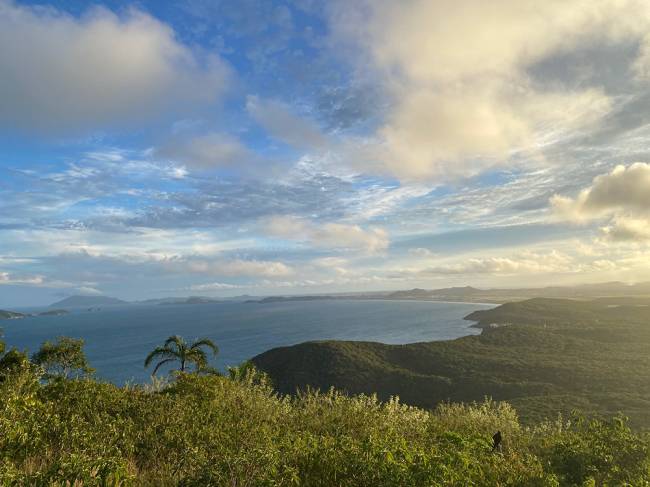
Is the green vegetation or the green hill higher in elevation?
the green vegetation

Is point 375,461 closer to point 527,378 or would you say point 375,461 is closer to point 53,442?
point 53,442

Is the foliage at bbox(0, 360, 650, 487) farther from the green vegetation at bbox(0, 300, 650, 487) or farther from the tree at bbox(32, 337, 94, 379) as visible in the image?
the tree at bbox(32, 337, 94, 379)

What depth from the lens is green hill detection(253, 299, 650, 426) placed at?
7212 centimetres

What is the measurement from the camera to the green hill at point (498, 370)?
237 ft

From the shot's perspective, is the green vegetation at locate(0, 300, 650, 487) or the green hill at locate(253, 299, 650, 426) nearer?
the green vegetation at locate(0, 300, 650, 487)

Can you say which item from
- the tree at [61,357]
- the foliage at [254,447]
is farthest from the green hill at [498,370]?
the foliage at [254,447]

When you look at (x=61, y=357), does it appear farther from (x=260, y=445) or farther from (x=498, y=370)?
(x=498, y=370)

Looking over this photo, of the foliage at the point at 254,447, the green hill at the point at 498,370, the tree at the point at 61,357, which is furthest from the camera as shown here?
the green hill at the point at 498,370

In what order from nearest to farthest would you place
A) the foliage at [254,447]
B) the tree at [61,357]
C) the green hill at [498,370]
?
the foliage at [254,447] → the tree at [61,357] → the green hill at [498,370]

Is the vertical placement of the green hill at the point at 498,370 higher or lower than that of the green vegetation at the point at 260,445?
lower

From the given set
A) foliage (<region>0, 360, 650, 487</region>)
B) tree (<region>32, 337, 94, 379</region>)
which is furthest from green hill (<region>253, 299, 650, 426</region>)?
foliage (<region>0, 360, 650, 487</region>)

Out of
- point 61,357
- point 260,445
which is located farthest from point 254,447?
point 61,357

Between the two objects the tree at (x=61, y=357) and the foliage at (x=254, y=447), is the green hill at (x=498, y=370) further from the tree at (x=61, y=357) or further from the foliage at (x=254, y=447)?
the foliage at (x=254, y=447)

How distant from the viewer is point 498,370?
93562 millimetres
